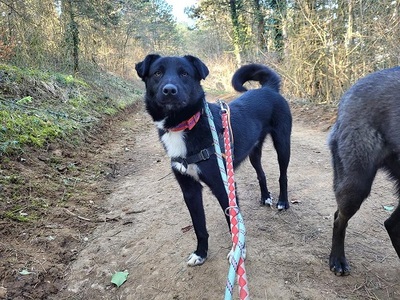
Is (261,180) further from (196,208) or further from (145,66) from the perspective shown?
(145,66)

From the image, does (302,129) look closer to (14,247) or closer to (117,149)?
(117,149)

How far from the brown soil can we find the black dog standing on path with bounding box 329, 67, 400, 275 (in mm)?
306

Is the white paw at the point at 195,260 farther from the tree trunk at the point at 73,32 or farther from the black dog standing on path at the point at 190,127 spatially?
the tree trunk at the point at 73,32

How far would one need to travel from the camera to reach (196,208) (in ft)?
9.00

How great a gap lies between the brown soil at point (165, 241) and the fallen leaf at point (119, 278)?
0.04 m

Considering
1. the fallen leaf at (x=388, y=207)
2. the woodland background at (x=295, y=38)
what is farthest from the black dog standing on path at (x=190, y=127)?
the woodland background at (x=295, y=38)

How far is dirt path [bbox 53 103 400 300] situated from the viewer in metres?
2.36

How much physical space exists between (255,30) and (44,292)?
19.1 metres

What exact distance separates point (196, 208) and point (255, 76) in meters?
2.02

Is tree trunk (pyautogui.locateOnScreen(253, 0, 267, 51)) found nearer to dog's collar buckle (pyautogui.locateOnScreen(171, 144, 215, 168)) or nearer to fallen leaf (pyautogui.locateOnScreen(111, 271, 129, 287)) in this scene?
dog's collar buckle (pyautogui.locateOnScreen(171, 144, 215, 168))

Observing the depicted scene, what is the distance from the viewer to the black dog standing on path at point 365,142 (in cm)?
210

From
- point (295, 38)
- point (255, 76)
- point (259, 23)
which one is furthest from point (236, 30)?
point (255, 76)

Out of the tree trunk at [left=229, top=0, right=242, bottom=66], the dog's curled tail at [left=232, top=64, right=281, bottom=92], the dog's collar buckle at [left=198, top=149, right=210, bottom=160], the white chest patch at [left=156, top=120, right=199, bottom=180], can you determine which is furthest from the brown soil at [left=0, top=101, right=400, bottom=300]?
the tree trunk at [left=229, top=0, right=242, bottom=66]

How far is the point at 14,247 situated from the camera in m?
2.90
